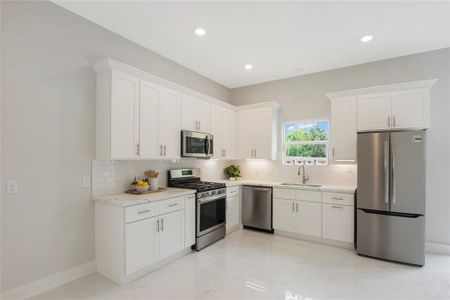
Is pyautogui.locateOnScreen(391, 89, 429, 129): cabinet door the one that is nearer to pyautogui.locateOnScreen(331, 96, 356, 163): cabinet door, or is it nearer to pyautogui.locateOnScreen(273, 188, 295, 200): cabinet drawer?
pyautogui.locateOnScreen(331, 96, 356, 163): cabinet door

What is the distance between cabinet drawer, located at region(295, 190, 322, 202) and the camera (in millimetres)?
3957

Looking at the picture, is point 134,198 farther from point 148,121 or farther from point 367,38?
point 367,38

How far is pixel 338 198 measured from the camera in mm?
3799

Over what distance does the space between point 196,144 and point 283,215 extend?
205 cm

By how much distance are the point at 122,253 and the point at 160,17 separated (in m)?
2.80

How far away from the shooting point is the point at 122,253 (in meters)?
2.61

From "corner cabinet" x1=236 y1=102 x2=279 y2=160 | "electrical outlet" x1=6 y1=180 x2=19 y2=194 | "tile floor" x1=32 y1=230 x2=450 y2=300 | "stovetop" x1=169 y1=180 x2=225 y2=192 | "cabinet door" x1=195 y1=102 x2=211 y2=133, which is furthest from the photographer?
"corner cabinet" x1=236 y1=102 x2=279 y2=160

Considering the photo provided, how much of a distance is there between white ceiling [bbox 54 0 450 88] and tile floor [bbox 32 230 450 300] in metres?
A: 3.13

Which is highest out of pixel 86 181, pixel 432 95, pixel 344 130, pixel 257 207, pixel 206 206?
pixel 432 95

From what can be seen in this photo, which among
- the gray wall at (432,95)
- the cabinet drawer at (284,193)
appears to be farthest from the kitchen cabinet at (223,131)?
the gray wall at (432,95)

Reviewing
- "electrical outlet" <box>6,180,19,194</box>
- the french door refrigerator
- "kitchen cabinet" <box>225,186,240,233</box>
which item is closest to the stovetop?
"kitchen cabinet" <box>225,186,240,233</box>

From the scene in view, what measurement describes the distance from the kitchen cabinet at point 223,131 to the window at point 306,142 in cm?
115

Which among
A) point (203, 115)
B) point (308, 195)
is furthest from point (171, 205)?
point (308, 195)

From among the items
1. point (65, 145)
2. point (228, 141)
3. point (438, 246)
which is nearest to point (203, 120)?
point (228, 141)
